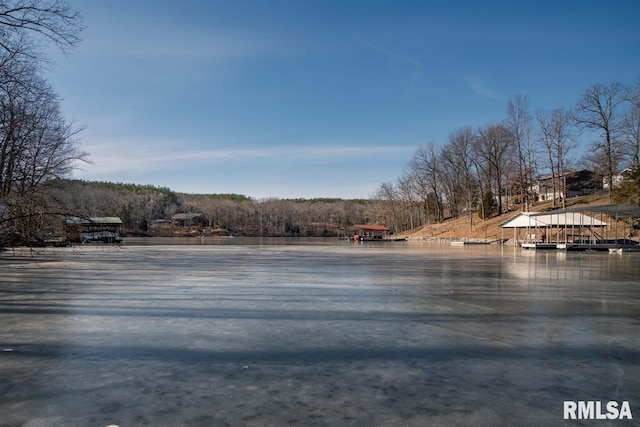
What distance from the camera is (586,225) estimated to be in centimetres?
4572

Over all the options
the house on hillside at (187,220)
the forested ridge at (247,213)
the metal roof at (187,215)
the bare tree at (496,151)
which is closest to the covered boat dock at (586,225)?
the bare tree at (496,151)

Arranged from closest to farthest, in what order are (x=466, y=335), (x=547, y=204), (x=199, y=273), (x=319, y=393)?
(x=319, y=393) < (x=466, y=335) < (x=199, y=273) < (x=547, y=204)

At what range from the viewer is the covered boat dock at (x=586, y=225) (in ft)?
117

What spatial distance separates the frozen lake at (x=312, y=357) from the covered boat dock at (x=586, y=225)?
27874 millimetres

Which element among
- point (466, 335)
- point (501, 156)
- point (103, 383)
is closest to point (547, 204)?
point (501, 156)

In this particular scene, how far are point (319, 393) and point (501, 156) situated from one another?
77340 mm

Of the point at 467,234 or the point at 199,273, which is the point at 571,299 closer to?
the point at 199,273

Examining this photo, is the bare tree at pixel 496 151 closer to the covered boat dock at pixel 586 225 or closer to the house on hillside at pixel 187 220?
the covered boat dock at pixel 586 225

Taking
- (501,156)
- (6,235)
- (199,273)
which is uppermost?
(501,156)

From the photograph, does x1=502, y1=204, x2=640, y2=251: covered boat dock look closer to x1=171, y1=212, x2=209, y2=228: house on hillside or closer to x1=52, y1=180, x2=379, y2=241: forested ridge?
x1=52, y1=180, x2=379, y2=241: forested ridge

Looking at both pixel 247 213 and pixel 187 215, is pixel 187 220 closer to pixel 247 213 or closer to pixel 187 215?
pixel 187 215

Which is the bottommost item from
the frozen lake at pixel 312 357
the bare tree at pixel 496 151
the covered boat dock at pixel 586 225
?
the frozen lake at pixel 312 357

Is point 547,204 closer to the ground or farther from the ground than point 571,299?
farther from the ground

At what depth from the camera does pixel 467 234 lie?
225 ft
